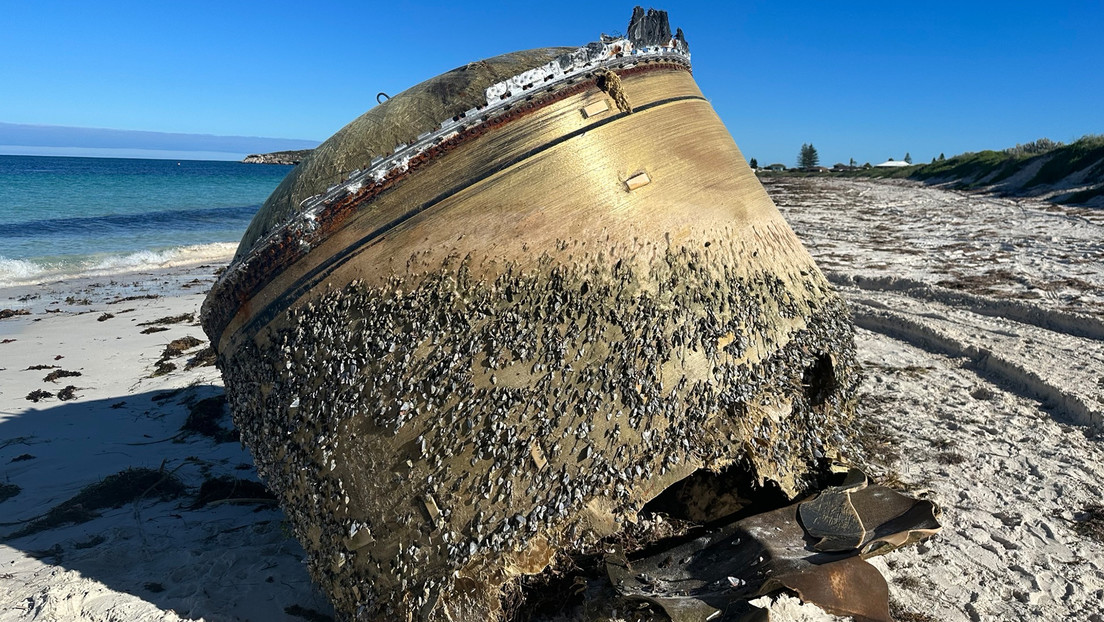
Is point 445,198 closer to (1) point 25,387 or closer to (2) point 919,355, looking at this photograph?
(2) point 919,355

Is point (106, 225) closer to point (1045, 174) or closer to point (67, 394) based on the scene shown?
point (67, 394)

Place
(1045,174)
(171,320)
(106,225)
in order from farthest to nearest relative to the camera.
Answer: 1. (106,225)
2. (1045,174)
3. (171,320)

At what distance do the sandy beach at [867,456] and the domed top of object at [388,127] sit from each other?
1.65 metres

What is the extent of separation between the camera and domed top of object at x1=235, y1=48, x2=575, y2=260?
2.62 metres

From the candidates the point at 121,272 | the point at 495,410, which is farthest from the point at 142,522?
the point at 121,272

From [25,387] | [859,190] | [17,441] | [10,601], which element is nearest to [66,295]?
[25,387]

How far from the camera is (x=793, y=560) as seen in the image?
2311mm

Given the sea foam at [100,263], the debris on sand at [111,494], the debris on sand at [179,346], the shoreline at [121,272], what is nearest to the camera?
the debris on sand at [111,494]

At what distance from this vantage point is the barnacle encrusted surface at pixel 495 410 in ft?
7.70

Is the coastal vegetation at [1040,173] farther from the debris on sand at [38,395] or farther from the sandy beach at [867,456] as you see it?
the debris on sand at [38,395]

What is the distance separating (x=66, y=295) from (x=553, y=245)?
42.1ft

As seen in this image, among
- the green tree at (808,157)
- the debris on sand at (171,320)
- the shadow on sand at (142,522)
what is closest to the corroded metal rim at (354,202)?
the shadow on sand at (142,522)

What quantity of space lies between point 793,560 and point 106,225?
28.1m

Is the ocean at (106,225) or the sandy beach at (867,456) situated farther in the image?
the ocean at (106,225)
